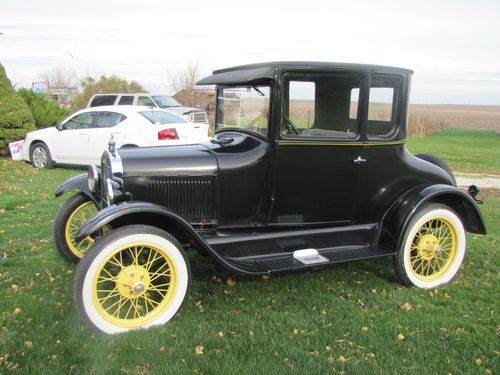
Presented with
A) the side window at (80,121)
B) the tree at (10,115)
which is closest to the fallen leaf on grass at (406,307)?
the side window at (80,121)

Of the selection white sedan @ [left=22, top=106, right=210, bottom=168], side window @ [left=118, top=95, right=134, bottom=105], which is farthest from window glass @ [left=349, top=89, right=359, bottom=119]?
side window @ [left=118, top=95, right=134, bottom=105]

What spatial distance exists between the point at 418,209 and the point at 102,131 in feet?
24.4

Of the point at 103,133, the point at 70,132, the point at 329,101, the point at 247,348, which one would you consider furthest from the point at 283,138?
the point at 70,132

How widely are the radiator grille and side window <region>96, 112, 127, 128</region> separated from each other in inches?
251

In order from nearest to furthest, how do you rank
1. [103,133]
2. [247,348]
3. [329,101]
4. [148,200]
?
1. [247,348]
2. [148,200]
3. [329,101]
4. [103,133]

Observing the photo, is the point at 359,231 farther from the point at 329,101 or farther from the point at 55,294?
the point at 55,294

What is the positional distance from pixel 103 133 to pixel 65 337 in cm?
713

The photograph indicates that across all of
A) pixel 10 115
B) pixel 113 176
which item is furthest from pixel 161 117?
pixel 113 176

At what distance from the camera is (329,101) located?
4023 mm

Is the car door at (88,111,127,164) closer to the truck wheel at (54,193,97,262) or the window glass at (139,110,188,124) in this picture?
the window glass at (139,110,188,124)

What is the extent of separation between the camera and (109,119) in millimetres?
9820

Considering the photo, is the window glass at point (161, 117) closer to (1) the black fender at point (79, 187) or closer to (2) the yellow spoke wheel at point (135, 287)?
(1) the black fender at point (79, 187)

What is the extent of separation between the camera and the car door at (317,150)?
375 cm


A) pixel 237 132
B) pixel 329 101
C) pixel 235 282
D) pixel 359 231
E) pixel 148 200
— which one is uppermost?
pixel 329 101
